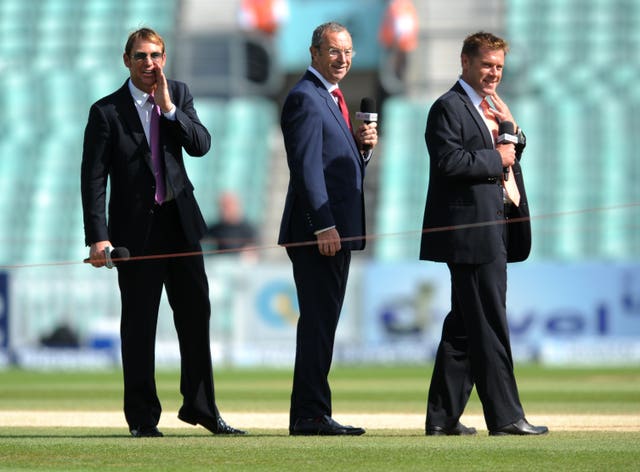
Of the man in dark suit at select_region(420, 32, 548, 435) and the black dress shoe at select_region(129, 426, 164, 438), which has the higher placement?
the man in dark suit at select_region(420, 32, 548, 435)

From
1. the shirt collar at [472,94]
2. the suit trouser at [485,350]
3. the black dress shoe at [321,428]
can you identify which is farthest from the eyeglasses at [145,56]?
the black dress shoe at [321,428]

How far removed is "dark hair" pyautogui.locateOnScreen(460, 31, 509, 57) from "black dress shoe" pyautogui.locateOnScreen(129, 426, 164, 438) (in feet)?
8.92

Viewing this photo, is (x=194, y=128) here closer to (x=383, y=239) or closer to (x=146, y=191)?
(x=146, y=191)

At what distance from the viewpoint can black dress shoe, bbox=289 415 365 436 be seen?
9.05 m

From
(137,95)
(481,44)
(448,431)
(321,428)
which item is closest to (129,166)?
(137,95)

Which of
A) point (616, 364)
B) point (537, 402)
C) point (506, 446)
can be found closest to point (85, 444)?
point (506, 446)

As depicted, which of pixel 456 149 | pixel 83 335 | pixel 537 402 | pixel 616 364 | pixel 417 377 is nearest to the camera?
pixel 456 149

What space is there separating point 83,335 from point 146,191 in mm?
14407

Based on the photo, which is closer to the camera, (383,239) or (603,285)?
(603,285)

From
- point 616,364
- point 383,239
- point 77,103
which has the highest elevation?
point 77,103

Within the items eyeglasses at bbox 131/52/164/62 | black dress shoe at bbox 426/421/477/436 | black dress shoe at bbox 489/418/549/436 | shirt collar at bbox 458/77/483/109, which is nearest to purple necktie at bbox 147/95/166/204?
eyeglasses at bbox 131/52/164/62

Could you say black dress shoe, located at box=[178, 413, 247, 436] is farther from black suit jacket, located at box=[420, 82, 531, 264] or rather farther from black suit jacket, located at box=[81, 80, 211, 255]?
black suit jacket, located at box=[420, 82, 531, 264]

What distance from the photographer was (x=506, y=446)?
805cm

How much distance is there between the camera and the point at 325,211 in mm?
9062
